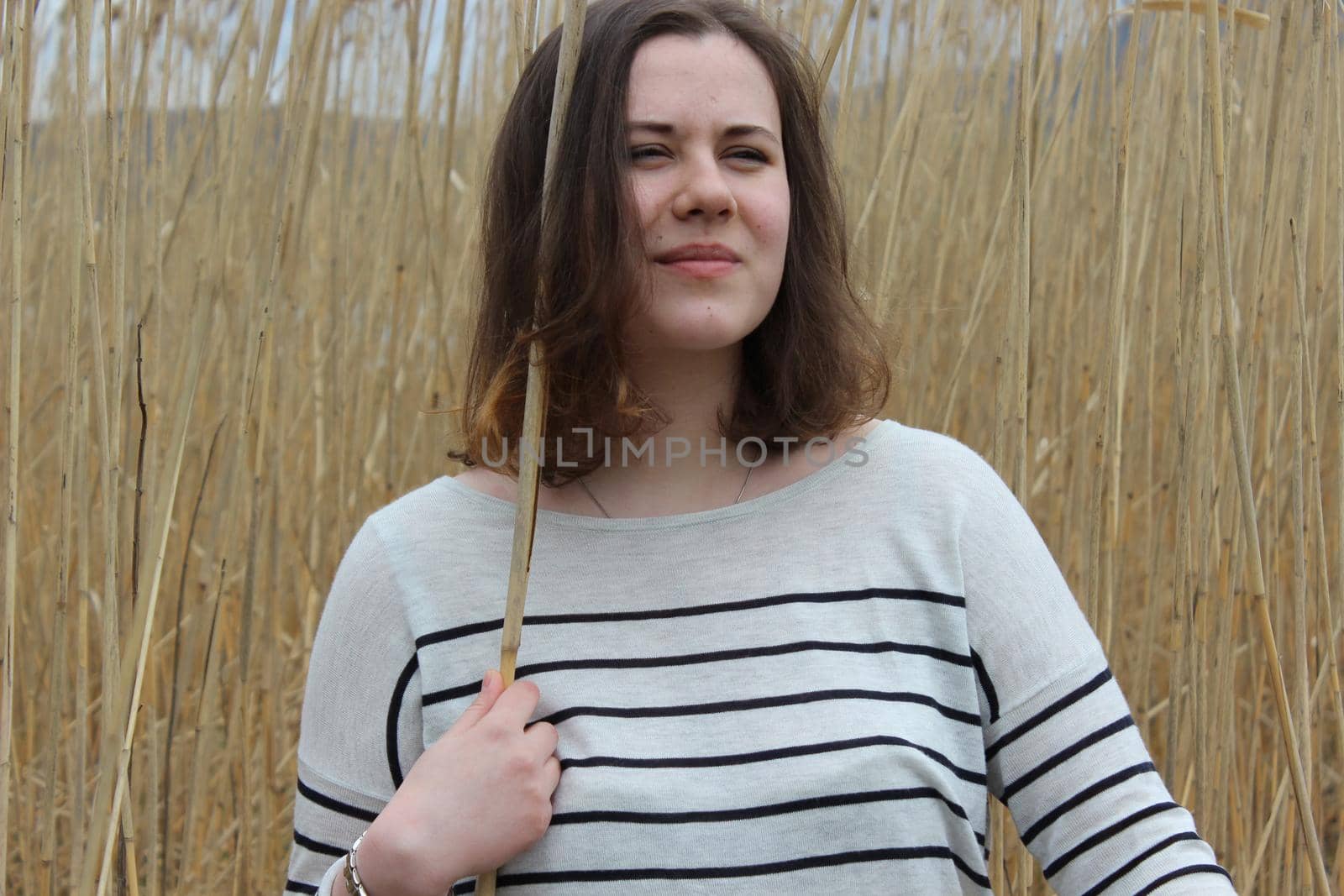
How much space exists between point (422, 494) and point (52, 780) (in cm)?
41

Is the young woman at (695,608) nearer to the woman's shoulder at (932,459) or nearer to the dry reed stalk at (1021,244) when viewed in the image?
the woman's shoulder at (932,459)

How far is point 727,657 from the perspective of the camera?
27.5 inches

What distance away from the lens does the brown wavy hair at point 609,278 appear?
690mm

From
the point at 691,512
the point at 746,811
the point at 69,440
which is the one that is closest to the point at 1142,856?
the point at 746,811

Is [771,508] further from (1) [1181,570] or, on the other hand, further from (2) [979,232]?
(2) [979,232]

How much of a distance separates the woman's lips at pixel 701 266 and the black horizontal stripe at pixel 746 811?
297 millimetres

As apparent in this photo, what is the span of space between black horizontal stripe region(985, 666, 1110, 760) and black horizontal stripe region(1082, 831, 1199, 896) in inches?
3.3

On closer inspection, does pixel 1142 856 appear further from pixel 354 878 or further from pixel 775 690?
pixel 354 878

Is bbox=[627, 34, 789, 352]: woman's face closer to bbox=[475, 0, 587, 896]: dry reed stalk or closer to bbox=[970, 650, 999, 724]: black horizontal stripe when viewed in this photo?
bbox=[475, 0, 587, 896]: dry reed stalk

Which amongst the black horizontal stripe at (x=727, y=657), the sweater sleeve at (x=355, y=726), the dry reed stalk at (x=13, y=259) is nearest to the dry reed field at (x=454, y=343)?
the dry reed stalk at (x=13, y=259)

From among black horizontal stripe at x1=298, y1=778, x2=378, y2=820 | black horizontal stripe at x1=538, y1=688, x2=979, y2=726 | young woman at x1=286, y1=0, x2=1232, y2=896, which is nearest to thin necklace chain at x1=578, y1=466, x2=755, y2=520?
young woman at x1=286, y1=0, x2=1232, y2=896

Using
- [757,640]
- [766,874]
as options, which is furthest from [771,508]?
[766,874]

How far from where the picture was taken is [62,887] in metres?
1.48

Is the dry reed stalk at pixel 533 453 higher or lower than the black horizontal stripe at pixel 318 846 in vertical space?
higher
